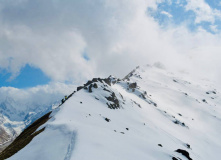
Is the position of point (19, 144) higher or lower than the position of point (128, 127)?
lower

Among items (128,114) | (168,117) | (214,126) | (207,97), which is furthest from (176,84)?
(128,114)

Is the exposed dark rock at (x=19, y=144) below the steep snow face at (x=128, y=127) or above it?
below

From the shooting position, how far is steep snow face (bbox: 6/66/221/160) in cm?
2409

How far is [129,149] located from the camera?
27094 mm

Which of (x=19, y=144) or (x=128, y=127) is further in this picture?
(x=128, y=127)

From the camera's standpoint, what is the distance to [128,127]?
56.1 metres

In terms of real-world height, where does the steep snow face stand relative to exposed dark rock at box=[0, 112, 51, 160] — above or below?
above

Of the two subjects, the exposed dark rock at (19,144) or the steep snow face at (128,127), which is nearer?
the steep snow face at (128,127)

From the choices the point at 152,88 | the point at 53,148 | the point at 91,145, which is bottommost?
the point at 53,148

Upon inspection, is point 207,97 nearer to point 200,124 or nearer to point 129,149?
point 200,124

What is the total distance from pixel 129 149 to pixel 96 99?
5029 centimetres

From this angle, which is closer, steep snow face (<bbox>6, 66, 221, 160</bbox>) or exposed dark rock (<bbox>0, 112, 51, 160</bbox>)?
steep snow face (<bbox>6, 66, 221, 160</bbox>)

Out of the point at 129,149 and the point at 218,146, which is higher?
the point at 218,146

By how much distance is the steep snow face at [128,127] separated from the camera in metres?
24.1
